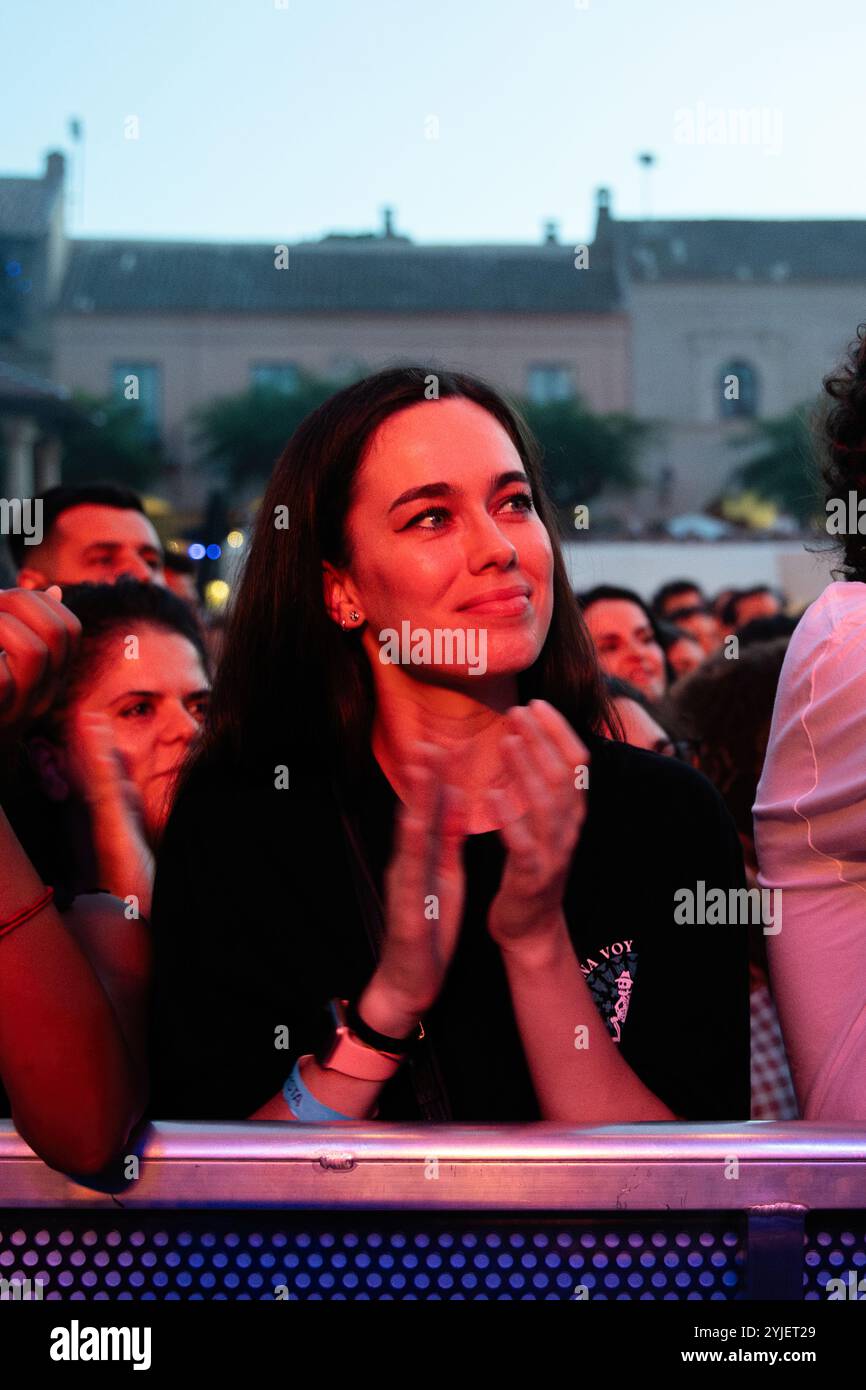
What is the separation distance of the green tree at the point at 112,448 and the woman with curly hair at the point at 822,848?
38.5 metres

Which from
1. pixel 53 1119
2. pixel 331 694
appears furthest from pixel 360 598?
pixel 53 1119

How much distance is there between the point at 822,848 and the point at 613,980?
0.25 meters

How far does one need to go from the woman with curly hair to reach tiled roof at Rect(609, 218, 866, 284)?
4359cm

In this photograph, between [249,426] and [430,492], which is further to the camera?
[249,426]

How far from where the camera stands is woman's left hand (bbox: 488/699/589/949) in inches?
48.6

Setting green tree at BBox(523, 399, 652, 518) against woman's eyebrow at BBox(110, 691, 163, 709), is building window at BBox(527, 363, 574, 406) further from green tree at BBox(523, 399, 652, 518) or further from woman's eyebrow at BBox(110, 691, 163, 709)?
woman's eyebrow at BBox(110, 691, 163, 709)

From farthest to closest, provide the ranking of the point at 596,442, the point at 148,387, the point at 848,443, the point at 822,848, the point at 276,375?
1. the point at 276,375
2. the point at 148,387
3. the point at 596,442
4. the point at 848,443
5. the point at 822,848

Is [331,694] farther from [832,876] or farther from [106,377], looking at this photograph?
[106,377]

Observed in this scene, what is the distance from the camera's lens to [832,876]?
152 cm

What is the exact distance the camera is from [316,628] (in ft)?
6.04

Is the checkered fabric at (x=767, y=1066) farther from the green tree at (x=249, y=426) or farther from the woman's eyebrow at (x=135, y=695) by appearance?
the green tree at (x=249, y=426)

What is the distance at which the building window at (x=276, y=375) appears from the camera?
42.2 m

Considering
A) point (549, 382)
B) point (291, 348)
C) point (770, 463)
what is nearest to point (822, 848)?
point (770, 463)

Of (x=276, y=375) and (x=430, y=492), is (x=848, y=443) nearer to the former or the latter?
(x=430, y=492)
